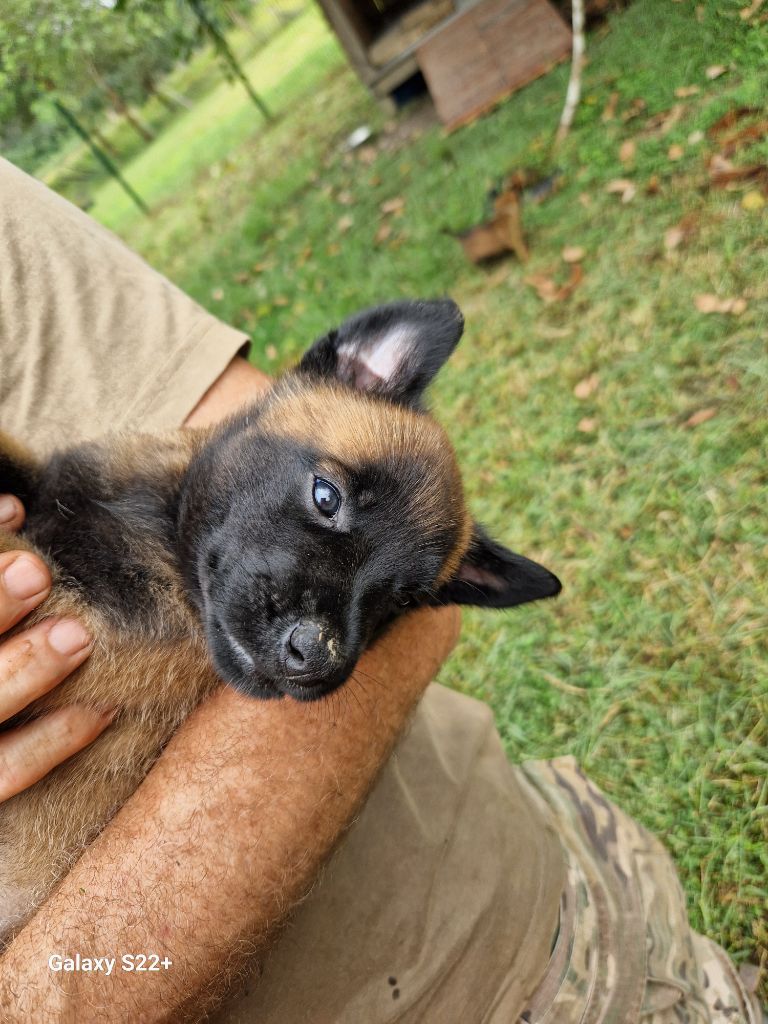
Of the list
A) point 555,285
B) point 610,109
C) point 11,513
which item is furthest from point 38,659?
point 610,109

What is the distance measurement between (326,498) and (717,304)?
3.15m

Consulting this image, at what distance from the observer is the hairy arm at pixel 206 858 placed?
1510mm

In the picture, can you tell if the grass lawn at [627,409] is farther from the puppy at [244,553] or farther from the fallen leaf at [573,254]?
the puppy at [244,553]

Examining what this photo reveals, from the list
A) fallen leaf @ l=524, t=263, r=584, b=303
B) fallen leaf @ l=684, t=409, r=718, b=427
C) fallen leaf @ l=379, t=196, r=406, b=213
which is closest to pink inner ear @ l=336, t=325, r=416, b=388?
fallen leaf @ l=684, t=409, r=718, b=427

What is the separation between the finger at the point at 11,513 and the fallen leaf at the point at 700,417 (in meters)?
3.24

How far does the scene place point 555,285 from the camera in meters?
4.98

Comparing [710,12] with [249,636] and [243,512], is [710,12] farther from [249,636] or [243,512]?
[249,636]

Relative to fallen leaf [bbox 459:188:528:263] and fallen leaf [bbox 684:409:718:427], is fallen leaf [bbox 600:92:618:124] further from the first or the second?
fallen leaf [bbox 684:409:718:427]

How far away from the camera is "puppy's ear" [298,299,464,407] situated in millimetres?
2305

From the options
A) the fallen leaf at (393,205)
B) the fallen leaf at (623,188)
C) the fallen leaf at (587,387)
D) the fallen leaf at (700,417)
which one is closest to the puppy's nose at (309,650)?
the fallen leaf at (700,417)

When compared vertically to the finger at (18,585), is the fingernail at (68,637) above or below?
below

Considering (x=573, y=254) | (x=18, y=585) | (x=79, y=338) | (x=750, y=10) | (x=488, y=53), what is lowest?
(x=573, y=254)

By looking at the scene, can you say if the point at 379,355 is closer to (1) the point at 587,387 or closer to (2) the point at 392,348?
(2) the point at 392,348

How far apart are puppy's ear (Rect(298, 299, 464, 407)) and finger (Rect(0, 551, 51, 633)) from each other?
114cm
